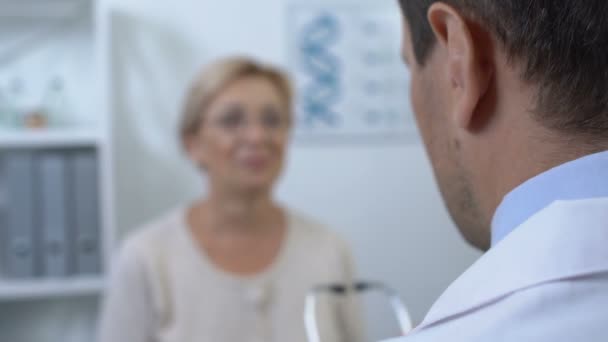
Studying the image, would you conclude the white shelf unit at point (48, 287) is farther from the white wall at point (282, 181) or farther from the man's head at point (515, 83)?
the man's head at point (515, 83)

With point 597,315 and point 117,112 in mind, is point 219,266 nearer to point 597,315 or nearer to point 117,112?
point 117,112

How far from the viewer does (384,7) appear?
2.21 metres

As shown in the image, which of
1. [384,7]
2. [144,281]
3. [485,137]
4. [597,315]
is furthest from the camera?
[384,7]

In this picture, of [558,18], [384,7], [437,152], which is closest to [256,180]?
[384,7]

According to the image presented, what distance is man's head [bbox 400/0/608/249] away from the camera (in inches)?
16.6

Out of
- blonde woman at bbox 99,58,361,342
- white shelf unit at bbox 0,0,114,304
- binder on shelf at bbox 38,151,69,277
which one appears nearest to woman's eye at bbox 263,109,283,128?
blonde woman at bbox 99,58,361,342

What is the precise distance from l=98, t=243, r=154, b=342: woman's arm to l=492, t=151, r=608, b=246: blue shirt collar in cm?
119

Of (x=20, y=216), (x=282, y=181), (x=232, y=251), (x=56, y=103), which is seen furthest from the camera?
(x=282, y=181)

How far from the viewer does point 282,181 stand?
2.13 meters

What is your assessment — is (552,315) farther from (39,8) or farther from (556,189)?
(39,8)

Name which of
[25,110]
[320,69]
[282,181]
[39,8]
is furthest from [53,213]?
[320,69]

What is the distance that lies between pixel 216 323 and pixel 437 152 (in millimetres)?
1100

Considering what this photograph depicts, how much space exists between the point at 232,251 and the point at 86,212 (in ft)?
1.48

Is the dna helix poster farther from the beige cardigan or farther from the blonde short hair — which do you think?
the beige cardigan
